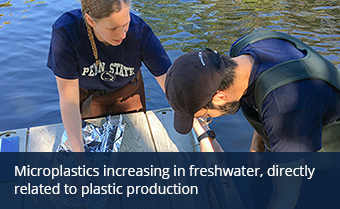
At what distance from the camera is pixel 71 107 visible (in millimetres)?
2271

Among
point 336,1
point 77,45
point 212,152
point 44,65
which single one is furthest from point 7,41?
point 336,1

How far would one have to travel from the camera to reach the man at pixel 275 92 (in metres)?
1.42

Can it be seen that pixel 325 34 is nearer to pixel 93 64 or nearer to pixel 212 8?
pixel 212 8

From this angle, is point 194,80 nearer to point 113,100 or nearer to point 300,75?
point 300,75

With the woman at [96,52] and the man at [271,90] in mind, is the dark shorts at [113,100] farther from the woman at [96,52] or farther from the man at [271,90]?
the man at [271,90]

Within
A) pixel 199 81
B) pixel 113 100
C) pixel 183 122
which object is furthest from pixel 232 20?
pixel 199 81

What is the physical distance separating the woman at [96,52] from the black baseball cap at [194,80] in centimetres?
58

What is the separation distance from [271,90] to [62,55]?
4.26 feet

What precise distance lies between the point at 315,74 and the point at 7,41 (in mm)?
5601

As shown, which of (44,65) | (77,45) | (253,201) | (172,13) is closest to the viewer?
(77,45)

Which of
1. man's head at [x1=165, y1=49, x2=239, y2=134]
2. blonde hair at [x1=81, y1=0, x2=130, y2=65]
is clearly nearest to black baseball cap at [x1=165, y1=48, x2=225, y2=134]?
man's head at [x1=165, y1=49, x2=239, y2=134]

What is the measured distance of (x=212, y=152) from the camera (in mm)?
2576

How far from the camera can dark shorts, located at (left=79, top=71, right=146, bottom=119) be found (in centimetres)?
275

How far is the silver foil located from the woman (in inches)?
12.4
